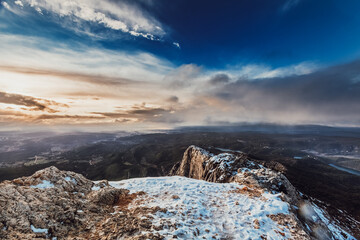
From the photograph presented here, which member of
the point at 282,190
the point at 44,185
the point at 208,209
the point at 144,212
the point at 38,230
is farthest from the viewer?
the point at 282,190

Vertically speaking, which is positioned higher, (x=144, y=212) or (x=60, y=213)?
(x=60, y=213)

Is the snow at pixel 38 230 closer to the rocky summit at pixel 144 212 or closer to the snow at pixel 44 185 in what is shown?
the rocky summit at pixel 144 212

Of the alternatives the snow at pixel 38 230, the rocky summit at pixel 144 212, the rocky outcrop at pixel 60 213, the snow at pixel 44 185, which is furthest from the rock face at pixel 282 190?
the snow at pixel 44 185

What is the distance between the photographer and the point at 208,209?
1465 cm

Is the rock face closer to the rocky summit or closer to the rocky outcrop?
the rocky summit

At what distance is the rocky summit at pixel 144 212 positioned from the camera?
10.0 meters

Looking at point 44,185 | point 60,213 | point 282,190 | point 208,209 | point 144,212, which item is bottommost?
point 282,190

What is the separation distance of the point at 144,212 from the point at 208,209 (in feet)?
19.6

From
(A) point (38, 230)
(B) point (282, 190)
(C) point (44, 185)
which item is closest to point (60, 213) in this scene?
(A) point (38, 230)

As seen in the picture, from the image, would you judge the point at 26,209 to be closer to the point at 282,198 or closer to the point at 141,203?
the point at 141,203

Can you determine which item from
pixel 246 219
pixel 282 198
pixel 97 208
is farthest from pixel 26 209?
pixel 282 198

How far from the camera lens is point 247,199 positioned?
17297 millimetres

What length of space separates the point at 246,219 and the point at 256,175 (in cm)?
1562

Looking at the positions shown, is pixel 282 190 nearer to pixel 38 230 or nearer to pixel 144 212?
pixel 144 212
